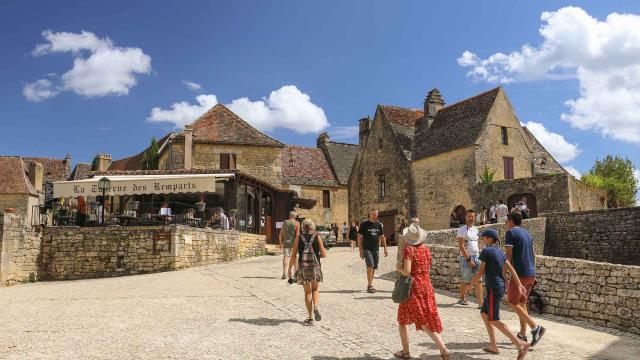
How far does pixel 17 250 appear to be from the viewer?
15.2m

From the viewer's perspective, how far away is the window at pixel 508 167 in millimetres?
29047

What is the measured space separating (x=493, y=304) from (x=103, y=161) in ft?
128

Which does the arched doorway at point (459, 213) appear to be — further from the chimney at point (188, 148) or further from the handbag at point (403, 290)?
the handbag at point (403, 290)

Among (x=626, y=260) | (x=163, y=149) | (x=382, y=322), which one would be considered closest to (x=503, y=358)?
(x=382, y=322)

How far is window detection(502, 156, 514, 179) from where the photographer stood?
95.3 ft

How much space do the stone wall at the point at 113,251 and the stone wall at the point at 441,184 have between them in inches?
650

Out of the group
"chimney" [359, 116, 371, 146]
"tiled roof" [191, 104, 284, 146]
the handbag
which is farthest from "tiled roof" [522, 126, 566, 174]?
the handbag

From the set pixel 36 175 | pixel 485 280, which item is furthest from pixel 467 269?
pixel 36 175

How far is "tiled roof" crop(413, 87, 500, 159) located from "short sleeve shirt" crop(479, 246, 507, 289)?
22234mm

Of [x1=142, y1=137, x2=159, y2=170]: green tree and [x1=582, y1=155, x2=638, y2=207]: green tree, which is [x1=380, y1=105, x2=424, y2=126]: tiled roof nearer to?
[x1=142, y1=137, x2=159, y2=170]: green tree

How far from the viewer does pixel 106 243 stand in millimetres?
16188

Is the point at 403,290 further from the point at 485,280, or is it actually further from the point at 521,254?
the point at 521,254

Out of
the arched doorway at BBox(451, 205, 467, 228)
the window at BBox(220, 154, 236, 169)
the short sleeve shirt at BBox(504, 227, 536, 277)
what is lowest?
the short sleeve shirt at BBox(504, 227, 536, 277)

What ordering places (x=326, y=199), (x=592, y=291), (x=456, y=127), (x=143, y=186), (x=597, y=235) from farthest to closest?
(x=326, y=199) → (x=456, y=127) → (x=597, y=235) → (x=143, y=186) → (x=592, y=291)
